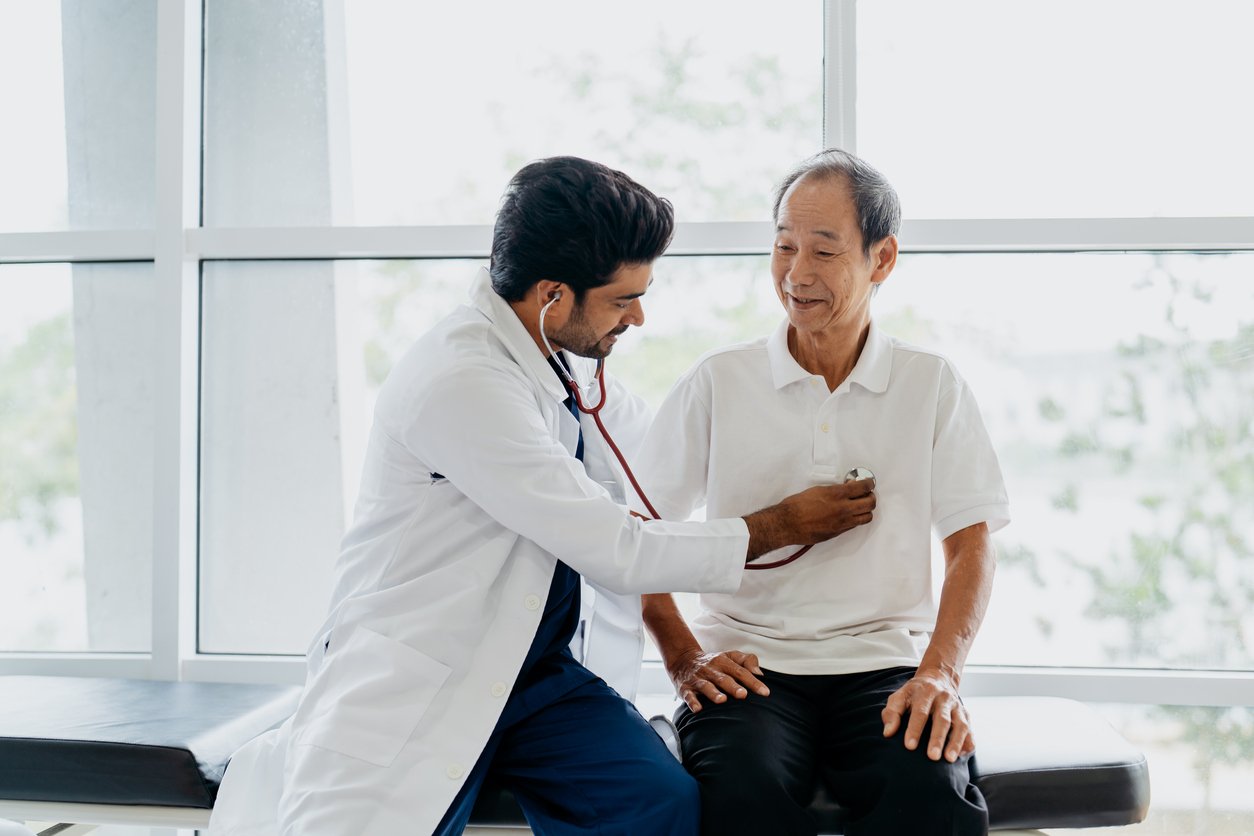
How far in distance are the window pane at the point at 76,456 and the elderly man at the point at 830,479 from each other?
1.34 m

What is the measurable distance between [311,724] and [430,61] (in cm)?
152

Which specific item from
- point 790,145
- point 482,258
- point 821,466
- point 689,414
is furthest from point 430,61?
point 821,466

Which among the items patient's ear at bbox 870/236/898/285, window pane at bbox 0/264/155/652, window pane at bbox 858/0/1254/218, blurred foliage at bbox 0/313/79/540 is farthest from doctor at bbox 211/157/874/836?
blurred foliage at bbox 0/313/79/540

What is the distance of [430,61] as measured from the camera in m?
2.29

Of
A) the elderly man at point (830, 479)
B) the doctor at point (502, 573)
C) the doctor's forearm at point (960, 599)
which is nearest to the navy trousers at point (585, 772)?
the doctor at point (502, 573)

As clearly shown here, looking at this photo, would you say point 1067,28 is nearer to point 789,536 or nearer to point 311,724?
point 789,536

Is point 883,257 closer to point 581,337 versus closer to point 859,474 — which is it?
point 859,474

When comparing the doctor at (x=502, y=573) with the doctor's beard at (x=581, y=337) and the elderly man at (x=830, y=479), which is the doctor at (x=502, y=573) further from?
the elderly man at (x=830, y=479)

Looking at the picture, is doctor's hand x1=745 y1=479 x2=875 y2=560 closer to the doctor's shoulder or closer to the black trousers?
the black trousers

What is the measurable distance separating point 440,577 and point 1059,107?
1.66 meters

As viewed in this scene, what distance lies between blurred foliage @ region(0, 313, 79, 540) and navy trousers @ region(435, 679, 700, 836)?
1.49 metres

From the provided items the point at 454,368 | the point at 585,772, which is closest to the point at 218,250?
the point at 454,368

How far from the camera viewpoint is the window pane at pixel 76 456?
7.79 feet

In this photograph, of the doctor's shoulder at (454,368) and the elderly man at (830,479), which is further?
the elderly man at (830,479)
